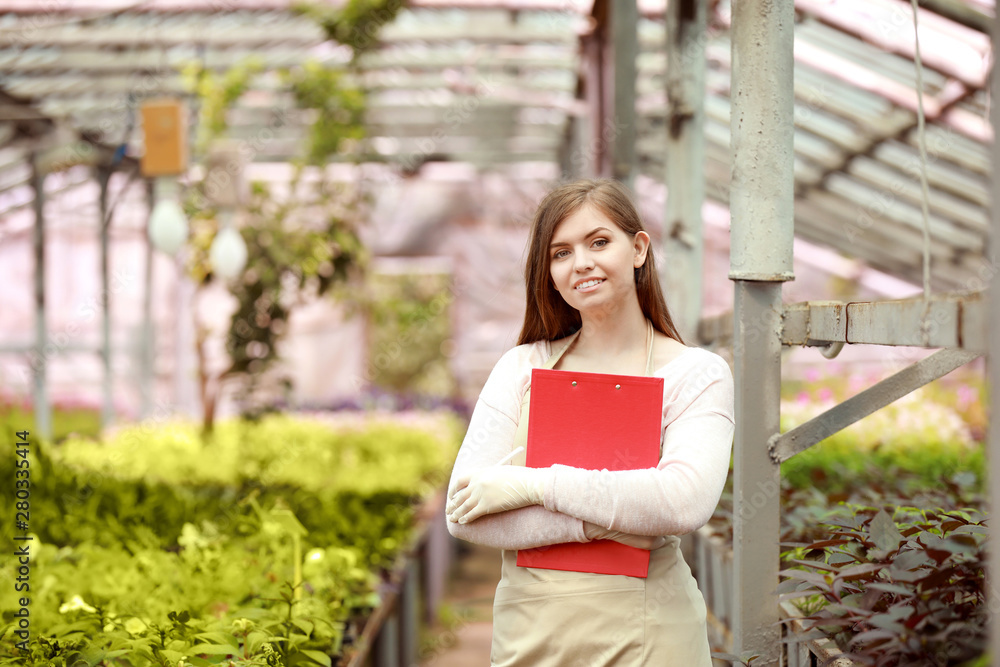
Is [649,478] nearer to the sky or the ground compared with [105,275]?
nearer to the ground

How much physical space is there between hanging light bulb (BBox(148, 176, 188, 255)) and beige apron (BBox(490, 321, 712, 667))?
3.22m

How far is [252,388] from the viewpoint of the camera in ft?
18.1

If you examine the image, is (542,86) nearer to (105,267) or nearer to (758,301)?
(105,267)

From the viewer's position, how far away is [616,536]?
50.5 inches

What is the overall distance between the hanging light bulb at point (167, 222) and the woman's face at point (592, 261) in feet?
10.3

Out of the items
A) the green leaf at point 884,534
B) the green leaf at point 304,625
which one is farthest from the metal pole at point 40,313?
the green leaf at point 884,534

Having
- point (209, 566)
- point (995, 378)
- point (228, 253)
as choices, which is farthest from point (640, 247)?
point (228, 253)

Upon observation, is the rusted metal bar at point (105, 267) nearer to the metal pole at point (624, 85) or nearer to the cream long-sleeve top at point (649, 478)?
the metal pole at point (624, 85)

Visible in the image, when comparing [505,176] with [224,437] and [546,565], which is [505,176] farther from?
[546,565]

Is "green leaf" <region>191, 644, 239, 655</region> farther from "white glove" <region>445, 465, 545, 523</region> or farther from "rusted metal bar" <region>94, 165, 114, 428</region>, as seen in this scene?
"rusted metal bar" <region>94, 165, 114, 428</region>

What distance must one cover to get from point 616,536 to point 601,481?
0.09m

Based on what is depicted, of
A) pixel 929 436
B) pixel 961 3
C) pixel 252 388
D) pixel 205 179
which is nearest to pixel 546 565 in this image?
pixel 961 3

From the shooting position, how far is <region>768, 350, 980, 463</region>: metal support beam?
1.36 meters

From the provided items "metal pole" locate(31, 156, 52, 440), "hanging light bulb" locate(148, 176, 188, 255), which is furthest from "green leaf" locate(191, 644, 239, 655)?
"metal pole" locate(31, 156, 52, 440)
